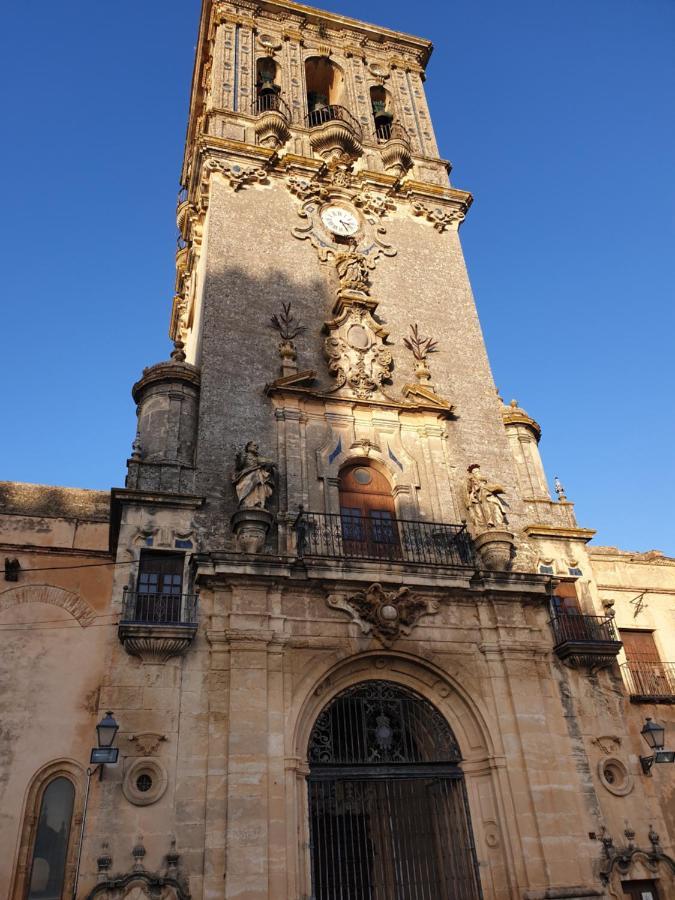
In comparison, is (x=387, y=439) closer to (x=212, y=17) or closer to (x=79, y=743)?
(x=79, y=743)

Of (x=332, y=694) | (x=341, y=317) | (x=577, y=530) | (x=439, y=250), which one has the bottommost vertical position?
(x=332, y=694)

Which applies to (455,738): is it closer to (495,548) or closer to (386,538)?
(495,548)

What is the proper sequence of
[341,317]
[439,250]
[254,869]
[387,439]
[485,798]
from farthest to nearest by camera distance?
1. [439,250]
2. [341,317]
3. [387,439]
4. [485,798]
5. [254,869]

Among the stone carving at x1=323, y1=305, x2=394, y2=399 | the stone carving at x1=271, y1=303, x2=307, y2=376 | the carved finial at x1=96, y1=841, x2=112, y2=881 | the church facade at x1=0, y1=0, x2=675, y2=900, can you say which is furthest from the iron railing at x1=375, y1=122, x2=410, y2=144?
the carved finial at x1=96, y1=841, x2=112, y2=881

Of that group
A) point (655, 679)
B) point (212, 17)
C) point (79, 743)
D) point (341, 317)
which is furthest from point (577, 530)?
point (212, 17)

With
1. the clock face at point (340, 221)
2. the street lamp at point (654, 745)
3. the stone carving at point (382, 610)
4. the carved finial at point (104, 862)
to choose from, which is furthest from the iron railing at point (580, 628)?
the clock face at point (340, 221)

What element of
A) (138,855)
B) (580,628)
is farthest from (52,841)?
(580,628)

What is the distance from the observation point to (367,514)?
591 inches

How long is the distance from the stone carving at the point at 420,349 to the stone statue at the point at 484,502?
2.67 metres

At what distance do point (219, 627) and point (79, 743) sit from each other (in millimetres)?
2682

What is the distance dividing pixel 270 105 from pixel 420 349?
30.8 ft

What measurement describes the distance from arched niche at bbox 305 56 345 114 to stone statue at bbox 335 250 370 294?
8.20 meters

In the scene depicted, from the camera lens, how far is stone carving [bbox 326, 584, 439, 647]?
42.7 ft

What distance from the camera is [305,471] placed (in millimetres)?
14758
